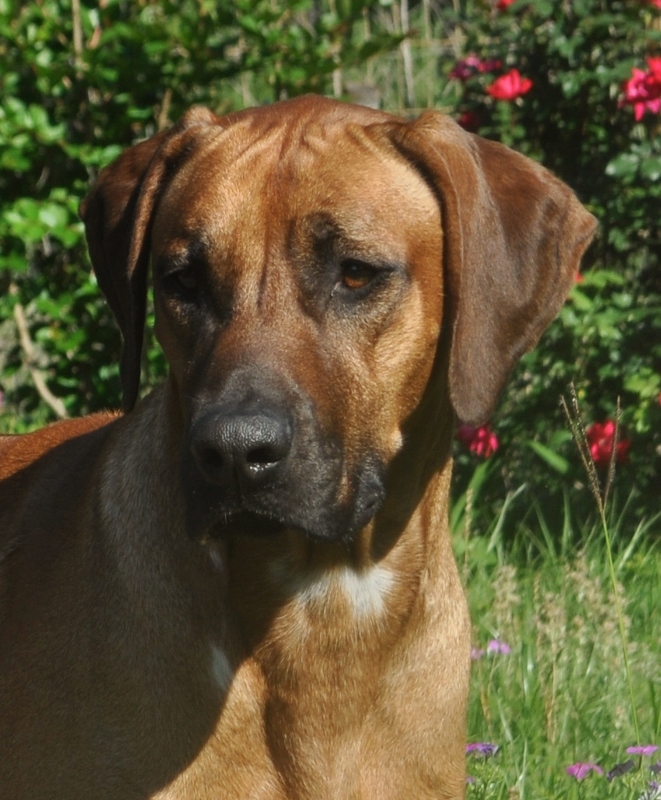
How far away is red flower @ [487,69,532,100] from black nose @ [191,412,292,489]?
326 centimetres

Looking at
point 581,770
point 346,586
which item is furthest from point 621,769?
point 346,586

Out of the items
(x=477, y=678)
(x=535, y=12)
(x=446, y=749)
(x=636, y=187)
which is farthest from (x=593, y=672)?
(x=535, y=12)

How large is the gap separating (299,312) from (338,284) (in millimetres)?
110

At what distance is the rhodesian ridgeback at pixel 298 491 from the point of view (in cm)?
292

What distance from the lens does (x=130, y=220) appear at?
130 inches

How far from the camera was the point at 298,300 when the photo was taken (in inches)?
115

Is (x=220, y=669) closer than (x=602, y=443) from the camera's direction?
Yes

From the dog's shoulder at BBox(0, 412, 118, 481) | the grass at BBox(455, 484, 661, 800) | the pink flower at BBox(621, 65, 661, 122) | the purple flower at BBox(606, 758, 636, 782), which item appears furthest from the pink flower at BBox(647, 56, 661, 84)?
the purple flower at BBox(606, 758, 636, 782)

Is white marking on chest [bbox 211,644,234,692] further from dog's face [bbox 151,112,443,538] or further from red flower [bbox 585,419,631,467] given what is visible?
red flower [bbox 585,419,631,467]

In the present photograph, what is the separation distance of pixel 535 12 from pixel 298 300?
3.26m

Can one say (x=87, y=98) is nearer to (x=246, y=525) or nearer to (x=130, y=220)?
(x=130, y=220)

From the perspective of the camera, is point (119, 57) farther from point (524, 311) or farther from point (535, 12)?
point (524, 311)

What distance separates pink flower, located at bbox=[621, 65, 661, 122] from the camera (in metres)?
5.43

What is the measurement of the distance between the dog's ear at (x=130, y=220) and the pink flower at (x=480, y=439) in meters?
2.31
